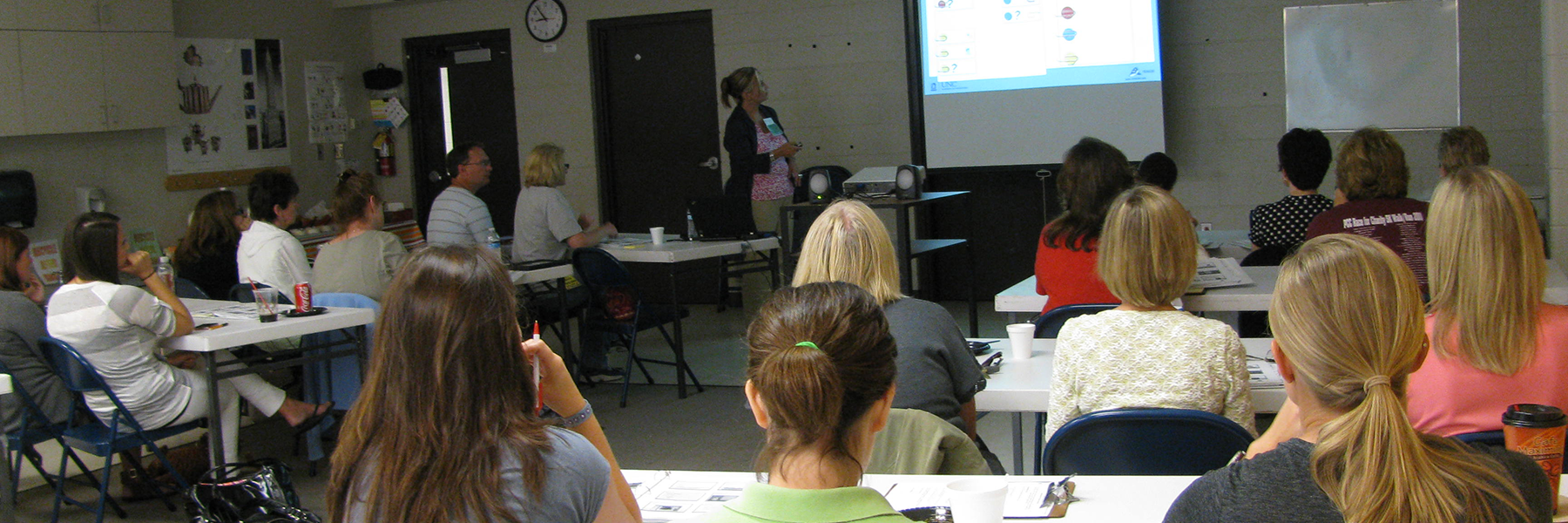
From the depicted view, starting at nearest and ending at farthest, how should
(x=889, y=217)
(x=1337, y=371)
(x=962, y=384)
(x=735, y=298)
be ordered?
(x=1337, y=371) < (x=962, y=384) < (x=889, y=217) < (x=735, y=298)

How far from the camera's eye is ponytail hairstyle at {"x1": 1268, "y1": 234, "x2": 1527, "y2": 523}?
3.96 feet

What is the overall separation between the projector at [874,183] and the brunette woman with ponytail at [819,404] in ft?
13.3

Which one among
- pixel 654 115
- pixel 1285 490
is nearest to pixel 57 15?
pixel 654 115

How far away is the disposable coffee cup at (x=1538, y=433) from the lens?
1487mm

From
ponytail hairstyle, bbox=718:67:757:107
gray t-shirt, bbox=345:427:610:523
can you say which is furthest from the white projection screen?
gray t-shirt, bbox=345:427:610:523

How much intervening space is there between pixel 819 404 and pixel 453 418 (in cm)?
45

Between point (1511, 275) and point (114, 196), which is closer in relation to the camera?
point (1511, 275)

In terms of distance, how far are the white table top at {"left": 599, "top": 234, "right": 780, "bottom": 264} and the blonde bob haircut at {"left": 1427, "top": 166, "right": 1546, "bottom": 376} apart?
11.6ft

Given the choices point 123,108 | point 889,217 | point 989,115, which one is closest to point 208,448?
point 889,217

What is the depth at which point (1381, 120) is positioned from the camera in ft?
19.9

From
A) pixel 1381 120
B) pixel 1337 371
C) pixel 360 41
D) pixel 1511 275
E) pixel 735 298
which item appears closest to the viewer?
pixel 1337 371

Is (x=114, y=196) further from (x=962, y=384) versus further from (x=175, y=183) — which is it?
(x=962, y=384)

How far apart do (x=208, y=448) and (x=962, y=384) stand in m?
2.87

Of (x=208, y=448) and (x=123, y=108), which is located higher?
(x=123, y=108)
